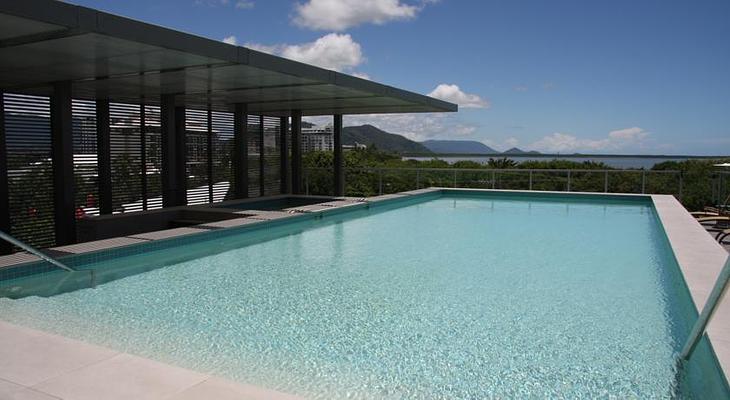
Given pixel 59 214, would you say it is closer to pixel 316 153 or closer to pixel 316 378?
pixel 316 378

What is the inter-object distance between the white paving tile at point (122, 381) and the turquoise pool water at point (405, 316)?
0.53 metres

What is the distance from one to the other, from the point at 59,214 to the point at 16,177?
2.90 feet

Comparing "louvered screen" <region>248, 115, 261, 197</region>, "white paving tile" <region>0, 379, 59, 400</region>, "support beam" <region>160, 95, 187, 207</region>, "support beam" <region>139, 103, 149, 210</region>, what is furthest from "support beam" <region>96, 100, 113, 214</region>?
"white paving tile" <region>0, 379, 59, 400</region>

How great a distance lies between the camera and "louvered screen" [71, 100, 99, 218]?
9.80m

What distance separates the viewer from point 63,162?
850 centimetres

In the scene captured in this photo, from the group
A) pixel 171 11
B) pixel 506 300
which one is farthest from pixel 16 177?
pixel 506 300

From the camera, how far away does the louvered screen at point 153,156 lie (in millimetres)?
11266

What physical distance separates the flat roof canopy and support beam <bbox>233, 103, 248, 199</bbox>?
342 millimetres

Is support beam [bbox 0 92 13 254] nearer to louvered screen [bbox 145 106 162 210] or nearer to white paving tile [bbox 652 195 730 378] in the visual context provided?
louvered screen [bbox 145 106 162 210]

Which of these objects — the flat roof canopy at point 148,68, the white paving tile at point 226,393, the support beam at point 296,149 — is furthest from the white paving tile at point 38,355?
the support beam at point 296,149

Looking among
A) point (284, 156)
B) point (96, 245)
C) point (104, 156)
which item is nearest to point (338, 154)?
point (284, 156)

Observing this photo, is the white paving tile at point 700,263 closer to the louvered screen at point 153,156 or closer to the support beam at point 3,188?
the support beam at point 3,188

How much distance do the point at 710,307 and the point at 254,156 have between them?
1236cm

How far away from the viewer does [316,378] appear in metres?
3.44
